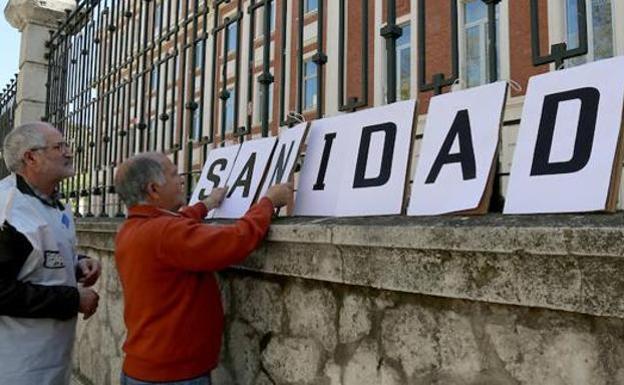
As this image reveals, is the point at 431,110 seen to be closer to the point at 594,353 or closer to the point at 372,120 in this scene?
the point at 372,120

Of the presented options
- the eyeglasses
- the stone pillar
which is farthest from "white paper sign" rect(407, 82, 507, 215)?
the stone pillar

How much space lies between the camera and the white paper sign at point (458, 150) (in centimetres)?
169

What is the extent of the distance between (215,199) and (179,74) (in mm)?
2716

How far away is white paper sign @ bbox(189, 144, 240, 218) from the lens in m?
2.89

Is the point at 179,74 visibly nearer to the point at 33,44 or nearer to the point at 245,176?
the point at 245,176

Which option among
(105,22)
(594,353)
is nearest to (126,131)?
(105,22)

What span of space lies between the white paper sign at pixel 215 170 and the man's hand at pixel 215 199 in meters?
0.09

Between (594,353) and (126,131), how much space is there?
4203mm

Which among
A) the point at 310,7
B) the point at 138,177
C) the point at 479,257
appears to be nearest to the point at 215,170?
the point at 138,177

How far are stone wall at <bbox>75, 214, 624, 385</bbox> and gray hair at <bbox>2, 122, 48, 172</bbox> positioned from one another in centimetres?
131

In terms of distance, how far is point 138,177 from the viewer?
2.42 metres

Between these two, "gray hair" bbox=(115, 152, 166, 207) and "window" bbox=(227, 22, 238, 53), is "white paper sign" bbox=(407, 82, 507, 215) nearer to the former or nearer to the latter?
"gray hair" bbox=(115, 152, 166, 207)

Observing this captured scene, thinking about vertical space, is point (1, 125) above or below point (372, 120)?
above

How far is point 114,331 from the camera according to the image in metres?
3.86
